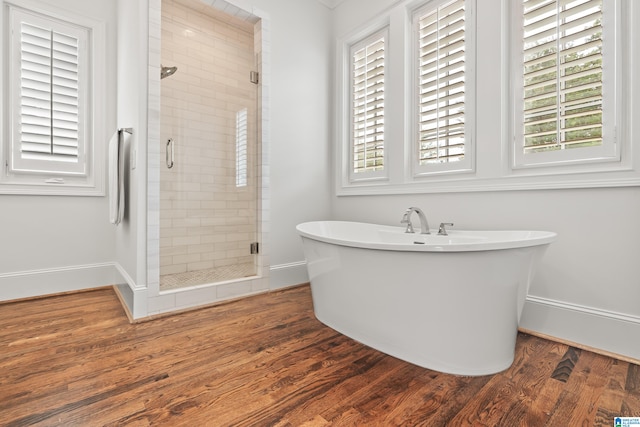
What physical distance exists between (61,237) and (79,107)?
1136mm

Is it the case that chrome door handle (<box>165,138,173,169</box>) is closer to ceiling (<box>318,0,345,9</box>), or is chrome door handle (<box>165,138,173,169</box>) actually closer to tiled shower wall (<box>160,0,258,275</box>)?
tiled shower wall (<box>160,0,258,275</box>)

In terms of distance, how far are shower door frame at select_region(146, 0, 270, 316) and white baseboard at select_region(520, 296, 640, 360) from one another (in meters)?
1.93

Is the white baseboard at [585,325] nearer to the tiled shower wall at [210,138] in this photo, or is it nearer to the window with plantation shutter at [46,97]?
the tiled shower wall at [210,138]

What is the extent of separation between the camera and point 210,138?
108 inches

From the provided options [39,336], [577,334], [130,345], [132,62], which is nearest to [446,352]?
[577,334]

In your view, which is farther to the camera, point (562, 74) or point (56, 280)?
point (56, 280)

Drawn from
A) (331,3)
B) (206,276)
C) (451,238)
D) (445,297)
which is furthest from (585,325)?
(331,3)

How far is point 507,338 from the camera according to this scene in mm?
1447

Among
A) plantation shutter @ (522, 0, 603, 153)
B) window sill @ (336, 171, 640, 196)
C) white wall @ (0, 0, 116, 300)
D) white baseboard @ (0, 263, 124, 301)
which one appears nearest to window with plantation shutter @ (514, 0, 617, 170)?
plantation shutter @ (522, 0, 603, 153)

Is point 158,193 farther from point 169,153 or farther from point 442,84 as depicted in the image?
point 442,84

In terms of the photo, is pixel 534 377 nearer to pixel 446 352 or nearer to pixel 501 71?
pixel 446 352

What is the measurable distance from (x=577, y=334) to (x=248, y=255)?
7.50ft

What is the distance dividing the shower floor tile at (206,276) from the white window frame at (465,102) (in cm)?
163

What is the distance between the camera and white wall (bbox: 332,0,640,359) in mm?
1554
